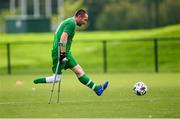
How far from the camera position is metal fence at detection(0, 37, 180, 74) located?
1529 inches

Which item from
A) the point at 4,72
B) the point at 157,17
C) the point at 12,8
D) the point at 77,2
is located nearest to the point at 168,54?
the point at 4,72

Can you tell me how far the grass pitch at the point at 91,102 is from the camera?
1727cm

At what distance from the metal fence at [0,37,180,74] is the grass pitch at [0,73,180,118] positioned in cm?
1129

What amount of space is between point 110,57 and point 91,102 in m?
22.2

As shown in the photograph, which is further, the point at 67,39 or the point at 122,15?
the point at 122,15

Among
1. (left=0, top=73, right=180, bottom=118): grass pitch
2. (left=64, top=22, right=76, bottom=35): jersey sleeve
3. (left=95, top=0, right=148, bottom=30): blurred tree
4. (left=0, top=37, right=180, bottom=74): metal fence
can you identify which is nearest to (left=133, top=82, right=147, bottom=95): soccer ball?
(left=0, top=73, right=180, bottom=118): grass pitch

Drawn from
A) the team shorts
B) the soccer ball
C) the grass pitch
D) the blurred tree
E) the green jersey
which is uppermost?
the blurred tree

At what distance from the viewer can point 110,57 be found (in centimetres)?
4219

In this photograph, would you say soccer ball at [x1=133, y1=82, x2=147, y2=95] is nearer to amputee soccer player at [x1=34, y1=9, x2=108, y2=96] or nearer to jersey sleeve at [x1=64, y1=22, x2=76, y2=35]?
amputee soccer player at [x1=34, y1=9, x2=108, y2=96]

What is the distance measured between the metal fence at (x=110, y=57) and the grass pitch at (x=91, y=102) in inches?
444

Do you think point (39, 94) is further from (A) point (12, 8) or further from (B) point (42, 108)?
(A) point (12, 8)

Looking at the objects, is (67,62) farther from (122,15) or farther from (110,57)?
(122,15)

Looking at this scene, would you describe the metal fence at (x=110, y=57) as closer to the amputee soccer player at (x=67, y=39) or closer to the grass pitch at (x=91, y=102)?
the grass pitch at (x=91, y=102)

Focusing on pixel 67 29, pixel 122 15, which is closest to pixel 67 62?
pixel 67 29
